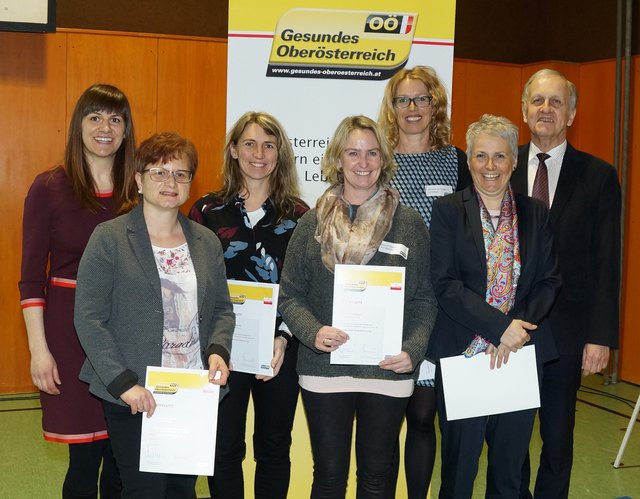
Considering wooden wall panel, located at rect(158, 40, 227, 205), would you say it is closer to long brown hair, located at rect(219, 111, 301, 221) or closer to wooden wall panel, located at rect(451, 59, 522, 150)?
wooden wall panel, located at rect(451, 59, 522, 150)

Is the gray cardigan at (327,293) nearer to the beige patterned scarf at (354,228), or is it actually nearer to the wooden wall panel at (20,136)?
the beige patterned scarf at (354,228)

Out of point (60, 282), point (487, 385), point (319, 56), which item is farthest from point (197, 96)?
point (487, 385)

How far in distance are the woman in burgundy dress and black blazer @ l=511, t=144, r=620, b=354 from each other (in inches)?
69.9

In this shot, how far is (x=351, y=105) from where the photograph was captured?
3.87m

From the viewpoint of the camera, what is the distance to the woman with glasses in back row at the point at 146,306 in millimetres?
2516

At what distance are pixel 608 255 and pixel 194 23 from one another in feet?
15.2

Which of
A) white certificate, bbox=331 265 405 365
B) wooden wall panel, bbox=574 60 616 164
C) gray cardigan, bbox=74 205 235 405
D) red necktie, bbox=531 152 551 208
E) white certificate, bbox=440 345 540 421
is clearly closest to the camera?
gray cardigan, bbox=74 205 235 405

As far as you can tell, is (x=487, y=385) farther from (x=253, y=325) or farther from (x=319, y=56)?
(x=319, y=56)

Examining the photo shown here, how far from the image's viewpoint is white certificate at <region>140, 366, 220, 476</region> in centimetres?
251

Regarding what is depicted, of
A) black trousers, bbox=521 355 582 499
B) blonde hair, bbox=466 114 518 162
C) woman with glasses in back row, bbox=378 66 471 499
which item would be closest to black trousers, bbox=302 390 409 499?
woman with glasses in back row, bbox=378 66 471 499

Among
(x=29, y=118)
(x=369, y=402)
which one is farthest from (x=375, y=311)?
(x=29, y=118)

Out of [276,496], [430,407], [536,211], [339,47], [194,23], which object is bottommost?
[276,496]

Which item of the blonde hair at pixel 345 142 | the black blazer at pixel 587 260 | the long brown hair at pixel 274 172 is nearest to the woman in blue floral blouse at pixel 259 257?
the long brown hair at pixel 274 172

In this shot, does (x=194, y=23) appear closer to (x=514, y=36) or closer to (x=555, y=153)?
(x=514, y=36)
